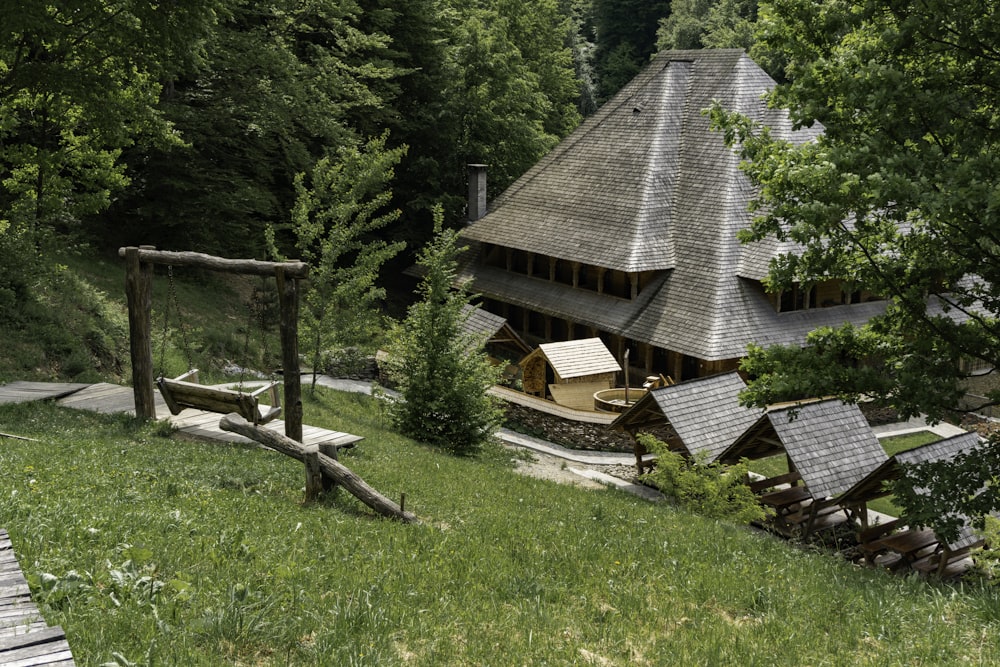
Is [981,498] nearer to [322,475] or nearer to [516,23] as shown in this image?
[322,475]

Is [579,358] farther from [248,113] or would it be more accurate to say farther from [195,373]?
[195,373]

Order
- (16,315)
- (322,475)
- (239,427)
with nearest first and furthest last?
(322,475), (239,427), (16,315)

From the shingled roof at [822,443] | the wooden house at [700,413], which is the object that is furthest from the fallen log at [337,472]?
the wooden house at [700,413]

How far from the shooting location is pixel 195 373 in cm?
1697

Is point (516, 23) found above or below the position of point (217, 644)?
above

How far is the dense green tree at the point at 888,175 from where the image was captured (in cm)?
1209

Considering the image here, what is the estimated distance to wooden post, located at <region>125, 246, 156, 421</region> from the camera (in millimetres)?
16406

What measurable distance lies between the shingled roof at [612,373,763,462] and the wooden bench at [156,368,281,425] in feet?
33.0

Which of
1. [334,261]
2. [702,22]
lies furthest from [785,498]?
[702,22]

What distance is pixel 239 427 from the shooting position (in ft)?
42.7

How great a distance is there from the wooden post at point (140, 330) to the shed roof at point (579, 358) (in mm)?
16013

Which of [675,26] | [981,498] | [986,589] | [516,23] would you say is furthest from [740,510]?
[675,26]

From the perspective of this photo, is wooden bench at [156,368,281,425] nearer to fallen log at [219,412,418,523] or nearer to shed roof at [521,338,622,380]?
fallen log at [219,412,418,523]

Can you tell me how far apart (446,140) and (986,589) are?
4007 cm
